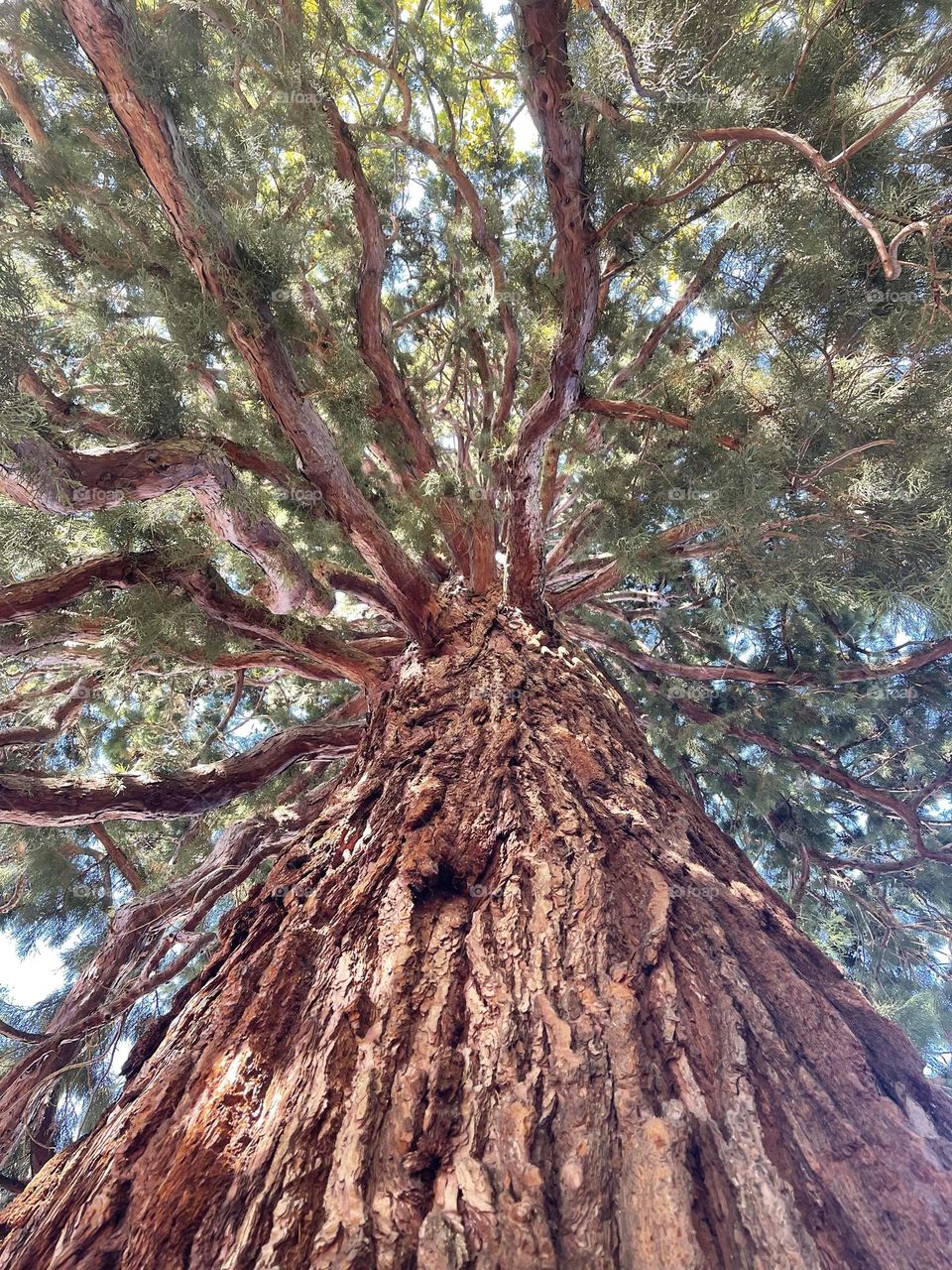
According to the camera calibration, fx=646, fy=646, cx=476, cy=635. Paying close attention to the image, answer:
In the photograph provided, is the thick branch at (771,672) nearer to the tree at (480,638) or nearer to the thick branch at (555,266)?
the tree at (480,638)

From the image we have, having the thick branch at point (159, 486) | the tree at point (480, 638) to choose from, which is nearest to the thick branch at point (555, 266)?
the tree at point (480, 638)

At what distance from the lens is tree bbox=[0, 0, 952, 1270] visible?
3.26 feet

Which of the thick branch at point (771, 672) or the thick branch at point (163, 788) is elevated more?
the thick branch at point (771, 672)

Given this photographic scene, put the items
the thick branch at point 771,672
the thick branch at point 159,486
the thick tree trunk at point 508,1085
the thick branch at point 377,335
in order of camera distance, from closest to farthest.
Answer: the thick tree trunk at point 508,1085, the thick branch at point 159,486, the thick branch at point 377,335, the thick branch at point 771,672

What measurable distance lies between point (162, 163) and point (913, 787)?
5038 millimetres

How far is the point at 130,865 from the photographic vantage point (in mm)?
4195

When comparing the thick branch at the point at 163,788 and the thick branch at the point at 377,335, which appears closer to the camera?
the thick branch at the point at 163,788

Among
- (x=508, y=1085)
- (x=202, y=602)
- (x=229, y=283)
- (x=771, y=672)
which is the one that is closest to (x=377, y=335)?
(x=229, y=283)

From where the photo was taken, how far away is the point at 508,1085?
40.5 inches

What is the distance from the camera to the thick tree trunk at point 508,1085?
866 mm

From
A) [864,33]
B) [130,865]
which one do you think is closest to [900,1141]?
[864,33]

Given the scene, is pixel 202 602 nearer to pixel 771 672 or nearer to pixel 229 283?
pixel 229 283

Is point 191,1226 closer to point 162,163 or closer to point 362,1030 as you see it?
point 362,1030

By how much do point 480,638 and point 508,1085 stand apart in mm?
2014
